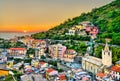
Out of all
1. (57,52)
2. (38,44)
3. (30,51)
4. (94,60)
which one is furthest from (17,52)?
(94,60)

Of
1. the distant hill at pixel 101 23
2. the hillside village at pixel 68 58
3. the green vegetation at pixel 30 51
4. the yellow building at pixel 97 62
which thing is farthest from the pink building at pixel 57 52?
the distant hill at pixel 101 23

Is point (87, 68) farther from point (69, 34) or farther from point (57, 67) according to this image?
point (69, 34)

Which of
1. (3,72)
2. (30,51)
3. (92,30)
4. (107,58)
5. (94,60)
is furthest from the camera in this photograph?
(92,30)

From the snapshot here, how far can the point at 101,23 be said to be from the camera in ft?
62.7

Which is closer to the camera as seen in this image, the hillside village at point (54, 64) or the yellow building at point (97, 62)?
the hillside village at point (54, 64)

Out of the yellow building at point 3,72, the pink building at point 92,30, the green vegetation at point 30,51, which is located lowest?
the yellow building at point 3,72

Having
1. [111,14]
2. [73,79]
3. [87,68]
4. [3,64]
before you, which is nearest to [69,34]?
[111,14]

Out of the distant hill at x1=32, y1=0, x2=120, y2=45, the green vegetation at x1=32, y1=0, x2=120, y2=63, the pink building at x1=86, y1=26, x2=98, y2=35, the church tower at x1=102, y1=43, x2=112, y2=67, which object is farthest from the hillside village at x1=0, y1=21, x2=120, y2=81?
the distant hill at x1=32, y1=0, x2=120, y2=45

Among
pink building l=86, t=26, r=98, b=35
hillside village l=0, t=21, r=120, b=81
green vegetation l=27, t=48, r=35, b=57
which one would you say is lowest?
hillside village l=0, t=21, r=120, b=81

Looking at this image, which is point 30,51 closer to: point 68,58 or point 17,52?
point 17,52

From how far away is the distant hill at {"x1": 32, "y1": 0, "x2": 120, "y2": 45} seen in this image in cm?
1620

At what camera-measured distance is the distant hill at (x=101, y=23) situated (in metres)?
16.2

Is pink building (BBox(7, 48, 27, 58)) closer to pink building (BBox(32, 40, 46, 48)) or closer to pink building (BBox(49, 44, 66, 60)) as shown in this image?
pink building (BBox(32, 40, 46, 48))

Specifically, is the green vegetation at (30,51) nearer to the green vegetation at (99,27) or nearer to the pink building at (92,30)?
the green vegetation at (99,27)
